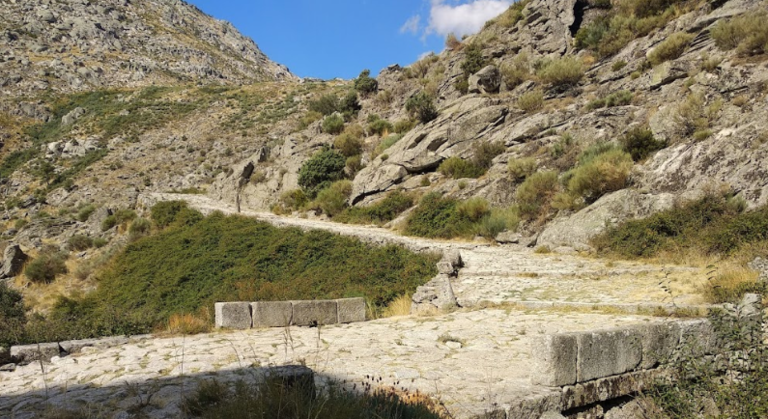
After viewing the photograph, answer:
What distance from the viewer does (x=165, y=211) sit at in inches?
1027

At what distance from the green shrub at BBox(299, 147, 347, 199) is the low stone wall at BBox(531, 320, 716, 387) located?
20423 millimetres

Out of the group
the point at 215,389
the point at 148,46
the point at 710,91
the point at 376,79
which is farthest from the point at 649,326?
the point at 148,46

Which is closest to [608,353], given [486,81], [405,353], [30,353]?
[405,353]

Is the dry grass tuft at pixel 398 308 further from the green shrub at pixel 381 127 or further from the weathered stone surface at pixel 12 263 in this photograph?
the weathered stone surface at pixel 12 263

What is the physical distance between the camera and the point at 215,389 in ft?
12.7

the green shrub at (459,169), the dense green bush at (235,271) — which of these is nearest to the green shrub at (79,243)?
the dense green bush at (235,271)

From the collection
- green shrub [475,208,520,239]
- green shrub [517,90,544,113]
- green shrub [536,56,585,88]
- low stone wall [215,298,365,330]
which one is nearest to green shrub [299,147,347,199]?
green shrub [517,90,544,113]

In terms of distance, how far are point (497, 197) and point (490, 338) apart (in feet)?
35.5

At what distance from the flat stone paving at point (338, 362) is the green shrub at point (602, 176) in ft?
23.6

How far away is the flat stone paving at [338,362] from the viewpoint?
4180 millimetres

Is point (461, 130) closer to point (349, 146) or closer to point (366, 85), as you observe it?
point (349, 146)

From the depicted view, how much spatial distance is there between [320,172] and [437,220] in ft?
33.3

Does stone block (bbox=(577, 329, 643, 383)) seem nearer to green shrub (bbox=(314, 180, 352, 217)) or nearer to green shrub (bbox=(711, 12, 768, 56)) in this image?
green shrub (bbox=(711, 12, 768, 56))

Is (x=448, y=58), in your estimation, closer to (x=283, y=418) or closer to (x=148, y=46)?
(x=283, y=418)
